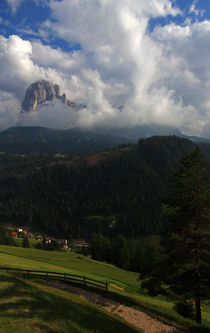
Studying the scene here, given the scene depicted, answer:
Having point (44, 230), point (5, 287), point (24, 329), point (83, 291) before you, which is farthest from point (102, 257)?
point (44, 230)

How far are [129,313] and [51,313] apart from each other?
8860 mm

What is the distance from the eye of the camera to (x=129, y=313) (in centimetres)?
2044

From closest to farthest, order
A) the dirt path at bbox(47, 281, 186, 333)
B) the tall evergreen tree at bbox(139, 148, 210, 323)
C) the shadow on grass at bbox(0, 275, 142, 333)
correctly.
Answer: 1. the shadow on grass at bbox(0, 275, 142, 333)
2. the dirt path at bbox(47, 281, 186, 333)
3. the tall evergreen tree at bbox(139, 148, 210, 323)

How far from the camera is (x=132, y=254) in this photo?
87.5 metres

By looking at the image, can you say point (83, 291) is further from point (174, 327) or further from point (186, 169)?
point (186, 169)

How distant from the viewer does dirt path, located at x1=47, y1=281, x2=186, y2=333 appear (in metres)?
18.0

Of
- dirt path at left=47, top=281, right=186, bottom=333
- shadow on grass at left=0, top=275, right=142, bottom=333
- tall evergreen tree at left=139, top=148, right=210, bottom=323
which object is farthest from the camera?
tall evergreen tree at left=139, top=148, right=210, bottom=323

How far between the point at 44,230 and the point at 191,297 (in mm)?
199203

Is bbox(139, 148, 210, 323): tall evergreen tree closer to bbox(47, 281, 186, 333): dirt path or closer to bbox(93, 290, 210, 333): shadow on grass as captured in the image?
bbox(93, 290, 210, 333): shadow on grass

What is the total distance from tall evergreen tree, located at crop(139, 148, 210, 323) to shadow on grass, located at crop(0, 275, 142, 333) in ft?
17.8

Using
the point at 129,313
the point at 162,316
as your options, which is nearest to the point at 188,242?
the point at 162,316

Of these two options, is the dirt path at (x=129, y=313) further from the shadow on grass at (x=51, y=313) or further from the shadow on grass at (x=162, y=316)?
the shadow on grass at (x=51, y=313)

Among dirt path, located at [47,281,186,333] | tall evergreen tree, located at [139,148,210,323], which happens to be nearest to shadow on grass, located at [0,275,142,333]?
dirt path, located at [47,281,186,333]

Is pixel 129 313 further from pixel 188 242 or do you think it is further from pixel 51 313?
pixel 188 242
